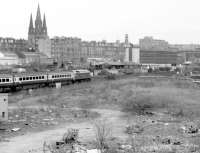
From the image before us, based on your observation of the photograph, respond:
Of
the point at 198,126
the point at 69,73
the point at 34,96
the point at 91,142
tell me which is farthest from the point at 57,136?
the point at 69,73

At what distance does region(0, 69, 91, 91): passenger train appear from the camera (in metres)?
45.3

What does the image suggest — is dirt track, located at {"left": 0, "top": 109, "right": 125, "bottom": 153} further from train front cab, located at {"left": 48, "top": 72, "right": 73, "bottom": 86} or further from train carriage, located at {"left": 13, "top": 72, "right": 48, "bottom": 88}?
train front cab, located at {"left": 48, "top": 72, "right": 73, "bottom": 86}

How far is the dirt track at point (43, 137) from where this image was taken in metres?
21.0

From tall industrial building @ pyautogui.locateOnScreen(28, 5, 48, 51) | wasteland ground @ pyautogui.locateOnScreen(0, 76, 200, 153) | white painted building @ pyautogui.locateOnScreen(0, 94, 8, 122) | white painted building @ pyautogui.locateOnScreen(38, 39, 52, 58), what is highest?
tall industrial building @ pyautogui.locateOnScreen(28, 5, 48, 51)

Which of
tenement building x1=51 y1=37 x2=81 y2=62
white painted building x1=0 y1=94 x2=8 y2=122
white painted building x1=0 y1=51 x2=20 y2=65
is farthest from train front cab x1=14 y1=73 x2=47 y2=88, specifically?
tenement building x1=51 y1=37 x2=81 y2=62

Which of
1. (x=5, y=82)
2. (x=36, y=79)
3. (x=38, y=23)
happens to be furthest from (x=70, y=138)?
(x=38, y=23)

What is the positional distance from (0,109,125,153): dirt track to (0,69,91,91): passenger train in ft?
60.8

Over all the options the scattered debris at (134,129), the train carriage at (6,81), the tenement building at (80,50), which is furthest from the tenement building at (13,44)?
the scattered debris at (134,129)

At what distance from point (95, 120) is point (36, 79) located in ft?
72.2

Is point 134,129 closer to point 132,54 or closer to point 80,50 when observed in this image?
point 80,50

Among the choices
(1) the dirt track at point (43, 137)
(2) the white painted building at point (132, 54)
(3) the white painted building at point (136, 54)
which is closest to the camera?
(1) the dirt track at point (43, 137)

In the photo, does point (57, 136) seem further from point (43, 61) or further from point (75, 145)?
point (43, 61)

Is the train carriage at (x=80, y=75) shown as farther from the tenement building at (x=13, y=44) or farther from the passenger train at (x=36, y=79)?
the tenement building at (x=13, y=44)

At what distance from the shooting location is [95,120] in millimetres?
30219
